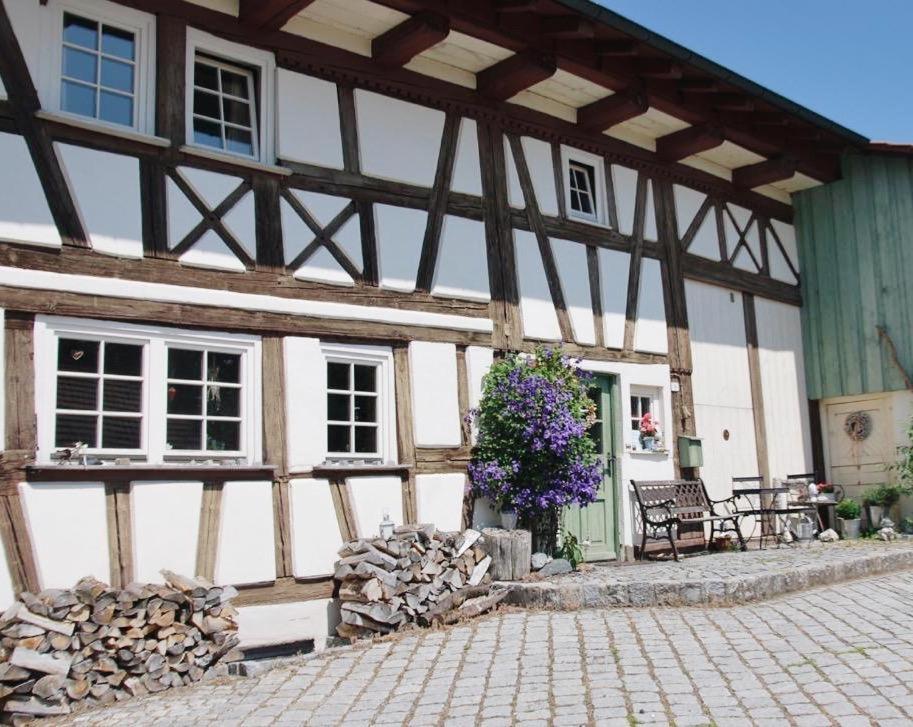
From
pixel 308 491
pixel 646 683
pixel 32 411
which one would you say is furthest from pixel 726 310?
pixel 32 411

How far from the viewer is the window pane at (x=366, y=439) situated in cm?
894

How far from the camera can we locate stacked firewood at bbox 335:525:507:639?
7.89 m

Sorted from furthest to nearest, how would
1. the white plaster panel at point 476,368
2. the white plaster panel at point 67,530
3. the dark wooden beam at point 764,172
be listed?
the dark wooden beam at point 764,172, the white plaster panel at point 476,368, the white plaster panel at point 67,530

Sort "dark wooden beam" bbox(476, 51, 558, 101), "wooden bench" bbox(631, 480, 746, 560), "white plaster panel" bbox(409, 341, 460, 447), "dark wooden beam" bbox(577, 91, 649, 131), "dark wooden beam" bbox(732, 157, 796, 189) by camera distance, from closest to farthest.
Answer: "white plaster panel" bbox(409, 341, 460, 447), "dark wooden beam" bbox(476, 51, 558, 101), "wooden bench" bbox(631, 480, 746, 560), "dark wooden beam" bbox(577, 91, 649, 131), "dark wooden beam" bbox(732, 157, 796, 189)

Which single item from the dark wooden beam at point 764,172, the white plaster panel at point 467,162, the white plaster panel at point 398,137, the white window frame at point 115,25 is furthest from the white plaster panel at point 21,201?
the dark wooden beam at point 764,172

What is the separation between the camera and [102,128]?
7.58m

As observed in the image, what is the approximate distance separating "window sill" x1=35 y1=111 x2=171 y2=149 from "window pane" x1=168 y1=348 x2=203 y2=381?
5.44ft

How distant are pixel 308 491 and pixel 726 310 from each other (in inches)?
286

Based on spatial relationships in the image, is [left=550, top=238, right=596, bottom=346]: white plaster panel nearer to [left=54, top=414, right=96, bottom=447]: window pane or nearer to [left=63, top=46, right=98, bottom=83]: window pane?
[left=63, top=46, right=98, bottom=83]: window pane

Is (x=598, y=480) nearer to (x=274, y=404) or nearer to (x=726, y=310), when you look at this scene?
(x=274, y=404)

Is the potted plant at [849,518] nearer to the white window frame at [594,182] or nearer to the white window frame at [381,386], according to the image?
the white window frame at [594,182]

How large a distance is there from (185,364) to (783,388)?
9237 mm

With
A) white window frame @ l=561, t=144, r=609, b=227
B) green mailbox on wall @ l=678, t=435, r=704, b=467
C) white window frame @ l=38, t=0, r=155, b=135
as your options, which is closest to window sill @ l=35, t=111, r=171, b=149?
white window frame @ l=38, t=0, r=155, b=135

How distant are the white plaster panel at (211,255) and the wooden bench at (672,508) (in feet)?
16.8
